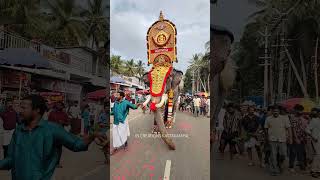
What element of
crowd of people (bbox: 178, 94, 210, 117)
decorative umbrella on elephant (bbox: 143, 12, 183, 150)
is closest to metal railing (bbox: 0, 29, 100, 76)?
decorative umbrella on elephant (bbox: 143, 12, 183, 150)

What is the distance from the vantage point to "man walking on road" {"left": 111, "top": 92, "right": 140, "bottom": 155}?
386cm

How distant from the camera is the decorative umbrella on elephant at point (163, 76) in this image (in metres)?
3.84

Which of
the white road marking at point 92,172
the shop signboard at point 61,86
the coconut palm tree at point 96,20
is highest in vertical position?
the coconut palm tree at point 96,20

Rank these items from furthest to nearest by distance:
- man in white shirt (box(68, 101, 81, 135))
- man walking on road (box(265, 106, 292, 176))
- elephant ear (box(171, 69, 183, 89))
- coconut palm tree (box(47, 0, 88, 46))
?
1. man walking on road (box(265, 106, 292, 176))
2. coconut palm tree (box(47, 0, 88, 46))
3. man in white shirt (box(68, 101, 81, 135))
4. elephant ear (box(171, 69, 183, 89))

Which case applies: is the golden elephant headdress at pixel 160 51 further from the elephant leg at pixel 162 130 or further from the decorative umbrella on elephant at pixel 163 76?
the elephant leg at pixel 162 130

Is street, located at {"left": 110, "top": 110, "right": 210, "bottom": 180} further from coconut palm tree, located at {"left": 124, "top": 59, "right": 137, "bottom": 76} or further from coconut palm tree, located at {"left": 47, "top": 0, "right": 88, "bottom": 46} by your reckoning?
coconut palm tree, located at {"left": 47, "top": 0, "right": 88, "bottom": 46}

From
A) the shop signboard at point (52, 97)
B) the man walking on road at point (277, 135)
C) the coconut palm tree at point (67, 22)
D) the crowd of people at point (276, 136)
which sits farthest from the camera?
the man walking on road at point (277, 135)

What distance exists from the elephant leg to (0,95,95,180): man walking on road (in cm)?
92

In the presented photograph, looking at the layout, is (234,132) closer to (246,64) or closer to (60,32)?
(246,64)

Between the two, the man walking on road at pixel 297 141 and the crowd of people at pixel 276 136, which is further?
the man walking on road at pixel 297 141

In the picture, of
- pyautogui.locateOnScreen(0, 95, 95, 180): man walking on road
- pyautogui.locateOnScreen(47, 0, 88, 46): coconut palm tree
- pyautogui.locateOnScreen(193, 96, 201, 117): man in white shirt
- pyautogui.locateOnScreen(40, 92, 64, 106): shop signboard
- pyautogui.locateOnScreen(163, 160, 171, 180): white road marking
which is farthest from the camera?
pyautogui.locateOnScreen(47, 0, 88, 46): coconut palm tree

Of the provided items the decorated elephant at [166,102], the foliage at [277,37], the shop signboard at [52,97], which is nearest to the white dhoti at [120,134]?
the decorated elephant at [166,102]

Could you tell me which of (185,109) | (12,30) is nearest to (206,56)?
(185,109)

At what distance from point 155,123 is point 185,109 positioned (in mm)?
340
